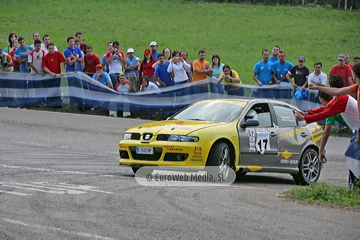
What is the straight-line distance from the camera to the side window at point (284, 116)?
1202cm

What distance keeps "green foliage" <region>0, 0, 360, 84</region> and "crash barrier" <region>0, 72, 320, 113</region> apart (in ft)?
89.3

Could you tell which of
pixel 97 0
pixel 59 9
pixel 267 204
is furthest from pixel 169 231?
pixel 97 0

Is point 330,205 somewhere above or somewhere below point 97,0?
below

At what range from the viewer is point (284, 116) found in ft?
39.9

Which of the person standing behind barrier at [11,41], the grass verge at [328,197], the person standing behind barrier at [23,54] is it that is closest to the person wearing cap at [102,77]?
the person standing behind barrier at [23,54]

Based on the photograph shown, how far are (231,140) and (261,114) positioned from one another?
4.28ft

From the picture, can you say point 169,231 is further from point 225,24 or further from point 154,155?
point 225,24

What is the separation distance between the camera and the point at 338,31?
222 ft

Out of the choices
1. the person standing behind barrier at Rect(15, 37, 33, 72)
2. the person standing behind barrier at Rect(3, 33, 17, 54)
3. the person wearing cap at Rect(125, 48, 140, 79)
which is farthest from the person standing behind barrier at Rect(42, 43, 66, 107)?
the person standing behind barrier at Rect(3, 33, 17, 54)

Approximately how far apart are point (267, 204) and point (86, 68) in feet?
45.2

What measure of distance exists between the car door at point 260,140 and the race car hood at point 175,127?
1.79 ft

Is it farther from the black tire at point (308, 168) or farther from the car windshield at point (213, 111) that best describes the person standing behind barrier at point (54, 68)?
the black tire at point (308, 168)

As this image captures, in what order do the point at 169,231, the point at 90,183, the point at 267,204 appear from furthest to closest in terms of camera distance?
the point at 90,183 < the point at 267,204 < the point at 169,231

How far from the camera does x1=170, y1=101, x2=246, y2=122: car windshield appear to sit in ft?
37.0
